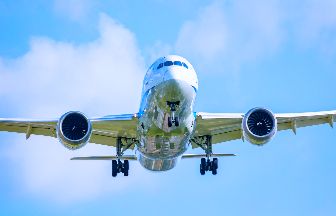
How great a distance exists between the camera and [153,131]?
31109mm

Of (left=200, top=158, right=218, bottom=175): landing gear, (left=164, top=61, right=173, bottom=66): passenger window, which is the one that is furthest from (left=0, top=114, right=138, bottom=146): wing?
(left=200, top=158, right=218, bottom=175): landing gear

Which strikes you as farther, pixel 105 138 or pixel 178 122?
pixel 105 138

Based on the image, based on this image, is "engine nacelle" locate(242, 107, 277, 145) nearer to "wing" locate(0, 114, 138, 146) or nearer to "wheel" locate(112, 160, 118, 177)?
"wing" locate(0, 114, 138, 146)

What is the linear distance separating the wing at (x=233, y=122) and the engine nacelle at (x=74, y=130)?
5.34m

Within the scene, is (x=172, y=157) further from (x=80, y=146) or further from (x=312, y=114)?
(x=312, y=114)

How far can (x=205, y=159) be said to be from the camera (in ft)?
119

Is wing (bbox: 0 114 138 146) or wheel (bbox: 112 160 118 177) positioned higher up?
wing (bbox: 0 114 138 146)

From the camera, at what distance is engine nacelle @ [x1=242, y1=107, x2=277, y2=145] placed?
31.6 m

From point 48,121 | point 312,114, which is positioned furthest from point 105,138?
point 312,114

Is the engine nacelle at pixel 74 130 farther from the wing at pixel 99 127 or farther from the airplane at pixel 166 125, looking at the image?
the wing at pixel 99 127

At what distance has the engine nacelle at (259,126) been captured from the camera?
31.6 m

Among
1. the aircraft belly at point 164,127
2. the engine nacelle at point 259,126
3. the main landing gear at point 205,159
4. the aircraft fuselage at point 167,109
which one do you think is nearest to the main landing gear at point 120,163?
the aircraft belly at point 164,127

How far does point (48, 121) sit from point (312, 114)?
43.5 ft

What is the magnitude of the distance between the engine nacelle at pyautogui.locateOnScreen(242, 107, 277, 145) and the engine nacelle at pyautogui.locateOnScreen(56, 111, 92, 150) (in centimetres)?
731
